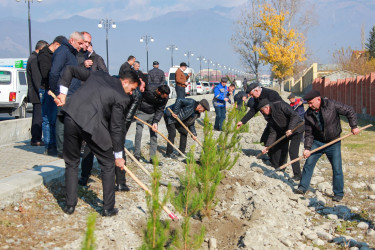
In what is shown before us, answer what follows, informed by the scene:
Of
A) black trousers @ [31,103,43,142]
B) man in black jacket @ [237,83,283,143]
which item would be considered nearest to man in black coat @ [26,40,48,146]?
black trousers @ [31,103,43,142]

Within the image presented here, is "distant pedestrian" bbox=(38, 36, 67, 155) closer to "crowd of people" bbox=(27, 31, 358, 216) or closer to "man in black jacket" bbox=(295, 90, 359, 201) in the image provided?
"crowd of people" bbox=(27, 31, 358, 216)

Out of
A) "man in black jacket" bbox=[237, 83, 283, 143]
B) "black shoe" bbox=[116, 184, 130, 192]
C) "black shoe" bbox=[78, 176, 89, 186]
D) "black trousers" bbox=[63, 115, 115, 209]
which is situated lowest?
"black shoe" bbox=[116, 184, 130, 192]

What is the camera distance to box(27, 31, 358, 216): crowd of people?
15.9 feet

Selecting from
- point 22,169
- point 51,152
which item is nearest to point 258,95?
point 51,152

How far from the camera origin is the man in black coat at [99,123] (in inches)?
188

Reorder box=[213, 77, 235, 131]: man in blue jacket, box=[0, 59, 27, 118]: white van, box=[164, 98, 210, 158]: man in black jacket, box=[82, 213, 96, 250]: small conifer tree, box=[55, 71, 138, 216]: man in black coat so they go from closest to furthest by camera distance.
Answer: box=[82, 213, 96, 250]: small conifer tree
box=[55, 71, 138, 216]: man in black coat
box=[164, 98, 210, 158]: man in black jacket
box=[213, 77, 235, 131]: man in blue jacket
box=[0, 59, 27, 118]: white van

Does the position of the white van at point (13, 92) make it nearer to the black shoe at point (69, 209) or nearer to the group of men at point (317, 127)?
the group of men at point (317, 127)

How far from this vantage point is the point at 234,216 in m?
5.92

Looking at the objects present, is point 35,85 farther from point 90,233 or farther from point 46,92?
point 90,233

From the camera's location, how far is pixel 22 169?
6.65 metres

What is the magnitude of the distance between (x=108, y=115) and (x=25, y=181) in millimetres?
1415

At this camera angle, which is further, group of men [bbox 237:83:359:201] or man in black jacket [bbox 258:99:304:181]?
man in black jacket [bbox 258:99:304:181]

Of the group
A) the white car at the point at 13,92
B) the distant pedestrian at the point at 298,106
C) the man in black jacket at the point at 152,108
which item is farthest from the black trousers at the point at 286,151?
the white car at the point at 13,92

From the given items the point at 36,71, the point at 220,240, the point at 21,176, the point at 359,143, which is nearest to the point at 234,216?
the point at 220,240
